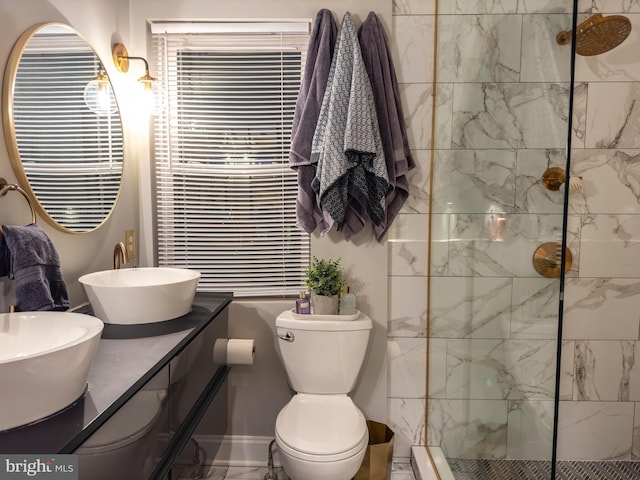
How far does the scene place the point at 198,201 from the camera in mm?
2258

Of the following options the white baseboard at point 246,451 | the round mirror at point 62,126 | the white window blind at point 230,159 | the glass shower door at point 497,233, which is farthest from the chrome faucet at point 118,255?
the glass shower door at point 497,233

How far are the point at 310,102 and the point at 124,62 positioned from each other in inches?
34.2

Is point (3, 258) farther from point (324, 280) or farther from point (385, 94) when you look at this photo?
point (385, 94)

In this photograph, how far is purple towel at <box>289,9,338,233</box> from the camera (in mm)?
2014

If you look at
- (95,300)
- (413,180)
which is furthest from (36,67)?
(413,180)

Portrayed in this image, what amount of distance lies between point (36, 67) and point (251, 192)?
1.06 metres

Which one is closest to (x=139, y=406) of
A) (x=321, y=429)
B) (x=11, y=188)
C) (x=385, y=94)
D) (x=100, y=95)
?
(x=11, y=188)

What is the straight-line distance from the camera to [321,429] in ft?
5.74

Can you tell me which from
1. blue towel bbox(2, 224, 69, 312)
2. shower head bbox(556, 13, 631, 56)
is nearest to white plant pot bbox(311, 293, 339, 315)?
blue towel bbox(2, 224, 69, 312)

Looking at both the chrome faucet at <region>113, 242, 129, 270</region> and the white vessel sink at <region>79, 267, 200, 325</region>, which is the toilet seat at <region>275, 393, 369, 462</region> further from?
the chrome faucet at <region>113, 242, 129, 270</region>

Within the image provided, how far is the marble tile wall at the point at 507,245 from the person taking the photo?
44.5 inches

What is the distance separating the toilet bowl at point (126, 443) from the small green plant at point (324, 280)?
0.95m

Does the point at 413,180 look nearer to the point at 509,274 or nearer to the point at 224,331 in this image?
the point at 509,274
